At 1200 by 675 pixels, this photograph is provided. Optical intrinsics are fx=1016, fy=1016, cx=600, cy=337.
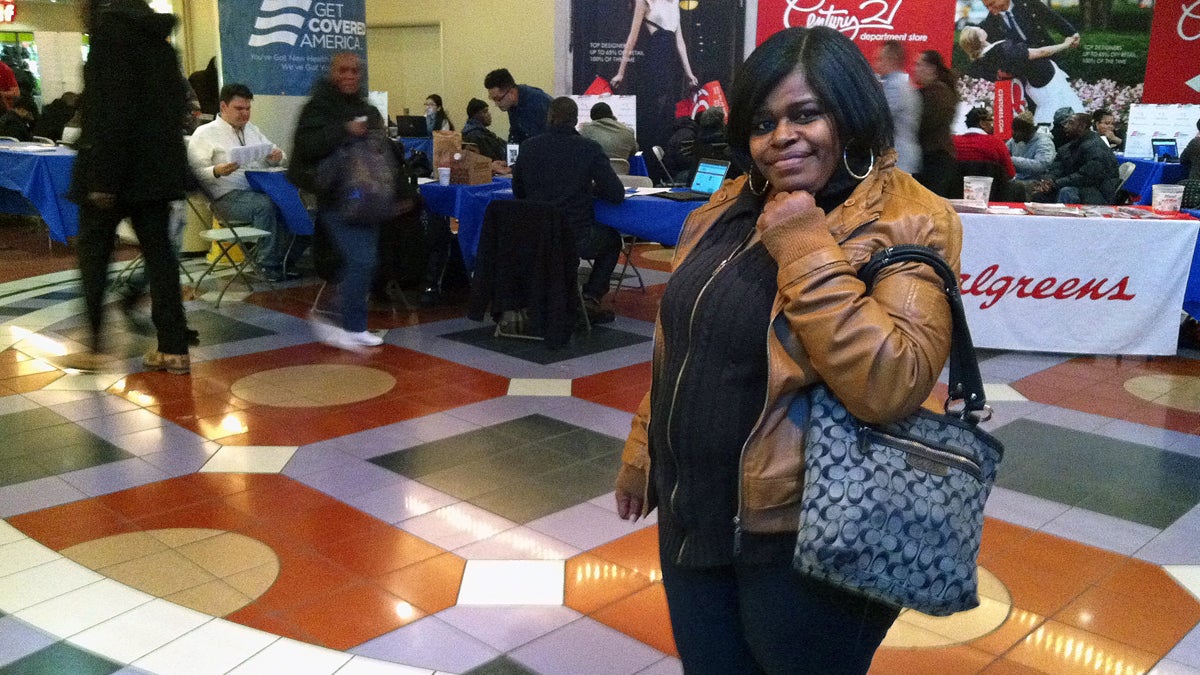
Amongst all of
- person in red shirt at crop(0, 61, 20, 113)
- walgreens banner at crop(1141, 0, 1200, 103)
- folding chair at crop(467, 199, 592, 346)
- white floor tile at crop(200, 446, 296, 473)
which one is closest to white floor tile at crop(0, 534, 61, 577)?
white floor tile at crop(200, 446, 296, 473)

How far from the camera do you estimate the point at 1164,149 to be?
393 inches

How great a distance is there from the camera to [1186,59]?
35.6ft

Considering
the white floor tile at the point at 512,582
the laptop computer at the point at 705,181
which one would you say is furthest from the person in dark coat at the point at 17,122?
the white floor tile at the point at 512,582

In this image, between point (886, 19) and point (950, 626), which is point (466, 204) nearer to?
point (950, 626)

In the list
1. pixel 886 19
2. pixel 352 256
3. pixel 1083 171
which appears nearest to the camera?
pixel 352 256

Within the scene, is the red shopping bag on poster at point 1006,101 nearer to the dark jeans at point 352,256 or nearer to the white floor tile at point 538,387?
the white floor tile at point 538,387

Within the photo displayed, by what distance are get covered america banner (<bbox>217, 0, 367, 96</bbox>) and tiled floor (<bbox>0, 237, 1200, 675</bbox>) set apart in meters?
3.09

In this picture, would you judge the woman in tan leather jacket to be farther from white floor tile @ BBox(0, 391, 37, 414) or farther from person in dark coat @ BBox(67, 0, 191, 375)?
white floor tile @ BBox(0, 391, 37, 414)

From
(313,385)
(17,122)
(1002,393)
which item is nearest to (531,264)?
(313,385)

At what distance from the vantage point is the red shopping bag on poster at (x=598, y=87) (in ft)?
41.2

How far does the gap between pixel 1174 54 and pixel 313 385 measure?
10.2 m

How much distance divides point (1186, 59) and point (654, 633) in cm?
1091

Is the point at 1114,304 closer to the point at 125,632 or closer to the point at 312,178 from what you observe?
the point at 312,178

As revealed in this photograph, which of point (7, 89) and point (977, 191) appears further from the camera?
point (7, 89)
